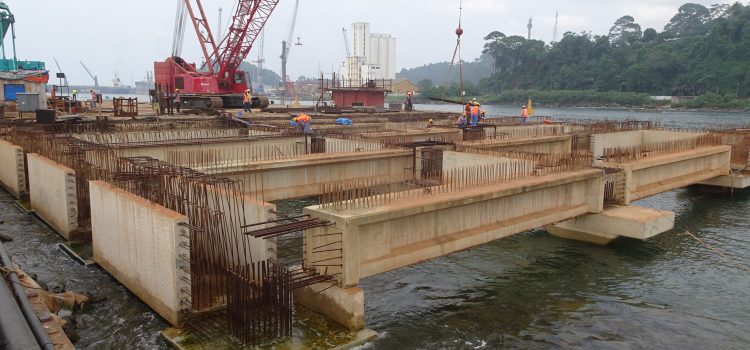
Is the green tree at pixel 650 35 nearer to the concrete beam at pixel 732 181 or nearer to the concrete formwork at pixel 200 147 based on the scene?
the concrete beam at pixel 732 181

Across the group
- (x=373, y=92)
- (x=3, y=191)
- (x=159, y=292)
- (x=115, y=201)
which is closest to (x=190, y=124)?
(x=3, y=191)

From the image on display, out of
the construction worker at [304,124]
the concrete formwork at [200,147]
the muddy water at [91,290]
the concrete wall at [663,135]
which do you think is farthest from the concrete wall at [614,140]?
the muddy water at [91,290]

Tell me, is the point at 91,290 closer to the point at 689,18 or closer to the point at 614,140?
the point at 614,140

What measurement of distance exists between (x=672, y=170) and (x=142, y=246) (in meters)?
20.6

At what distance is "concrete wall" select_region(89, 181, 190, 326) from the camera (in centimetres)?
1066

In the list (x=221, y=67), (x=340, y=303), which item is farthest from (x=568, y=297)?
(x=221, y=67)

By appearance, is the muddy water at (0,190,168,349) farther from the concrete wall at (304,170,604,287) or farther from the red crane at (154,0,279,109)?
the red crane at (154,0,279,109)

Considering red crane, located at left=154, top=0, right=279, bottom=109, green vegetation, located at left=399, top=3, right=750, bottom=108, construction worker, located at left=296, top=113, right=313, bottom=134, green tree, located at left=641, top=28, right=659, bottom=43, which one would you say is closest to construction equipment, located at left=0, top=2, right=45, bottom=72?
red crane, located at left=154, top=0, right=279, bottom=109

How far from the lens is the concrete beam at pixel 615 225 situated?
17641 mm

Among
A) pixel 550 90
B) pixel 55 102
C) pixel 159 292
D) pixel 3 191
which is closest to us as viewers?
pixel 159 292

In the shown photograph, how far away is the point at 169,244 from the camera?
10656 mm

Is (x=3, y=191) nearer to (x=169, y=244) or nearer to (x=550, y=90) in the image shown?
(x=169, y=244)

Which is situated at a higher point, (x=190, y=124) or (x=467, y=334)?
(x=190, y=124)

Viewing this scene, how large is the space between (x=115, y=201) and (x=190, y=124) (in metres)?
16.0
